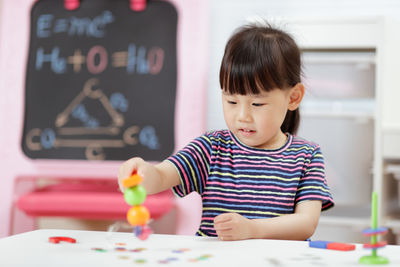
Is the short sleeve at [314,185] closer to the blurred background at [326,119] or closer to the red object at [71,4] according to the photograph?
the blurred background at [326,119]

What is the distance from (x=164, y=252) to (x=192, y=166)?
363 mm

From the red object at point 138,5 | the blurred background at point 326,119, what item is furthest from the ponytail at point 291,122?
the red object at point 138,5

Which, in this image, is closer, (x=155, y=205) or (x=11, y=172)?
(x=155, y=205)

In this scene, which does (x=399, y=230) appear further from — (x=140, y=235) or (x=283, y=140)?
(x=140, y=235)

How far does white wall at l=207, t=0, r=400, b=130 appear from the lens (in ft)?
7.86

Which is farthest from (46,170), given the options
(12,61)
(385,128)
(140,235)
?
(140,235)

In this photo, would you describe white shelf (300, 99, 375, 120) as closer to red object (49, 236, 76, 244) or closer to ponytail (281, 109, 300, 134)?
ponytail (281, 109, 300, 134)

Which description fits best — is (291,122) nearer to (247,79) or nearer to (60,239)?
(247,79)

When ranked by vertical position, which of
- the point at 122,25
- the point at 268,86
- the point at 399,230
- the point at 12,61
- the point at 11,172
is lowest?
the point at 399,230

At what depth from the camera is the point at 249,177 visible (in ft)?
3.02

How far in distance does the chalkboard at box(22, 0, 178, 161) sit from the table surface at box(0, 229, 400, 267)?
1.44 metres

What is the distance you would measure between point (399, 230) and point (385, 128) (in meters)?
0.40

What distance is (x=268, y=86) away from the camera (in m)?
0.87

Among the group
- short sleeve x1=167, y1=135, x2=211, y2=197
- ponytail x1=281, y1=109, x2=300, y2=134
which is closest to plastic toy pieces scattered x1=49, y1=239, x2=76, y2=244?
short sleeve x1=167, y1=135, x2=211, y2=197
